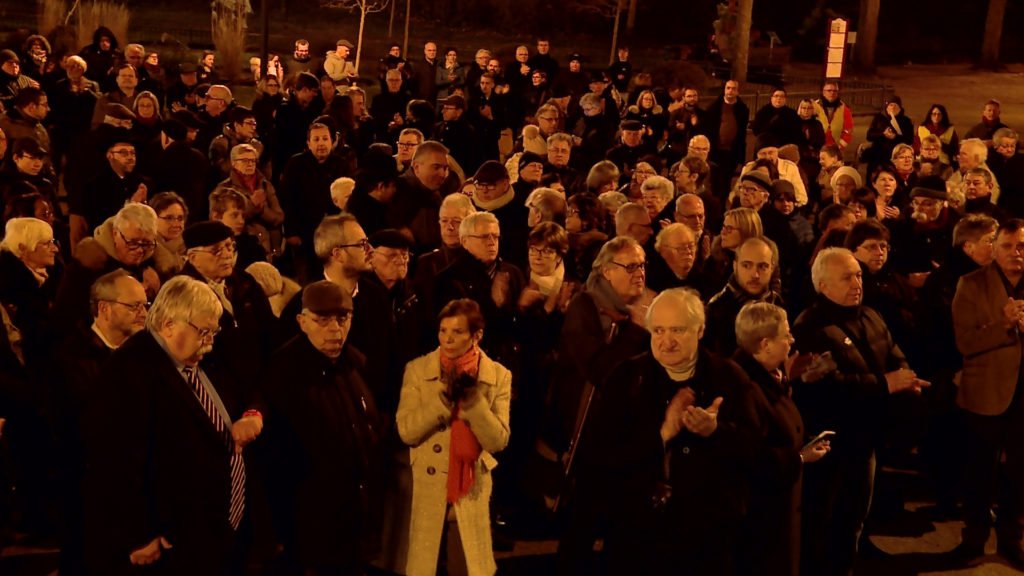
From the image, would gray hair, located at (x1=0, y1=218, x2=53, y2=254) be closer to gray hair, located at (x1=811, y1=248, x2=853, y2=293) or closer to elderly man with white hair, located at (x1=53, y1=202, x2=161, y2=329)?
elderly man with white hair, located at (x1=53, y1=202, x2=161, y2=329)

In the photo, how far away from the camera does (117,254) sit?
695 centimetres

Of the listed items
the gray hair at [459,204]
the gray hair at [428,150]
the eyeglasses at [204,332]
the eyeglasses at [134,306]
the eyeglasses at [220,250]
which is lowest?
the eyeglasses at [134,306]

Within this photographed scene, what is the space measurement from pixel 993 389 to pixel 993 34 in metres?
37.8

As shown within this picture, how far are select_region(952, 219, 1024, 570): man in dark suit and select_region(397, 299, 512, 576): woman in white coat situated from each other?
3.08 meters

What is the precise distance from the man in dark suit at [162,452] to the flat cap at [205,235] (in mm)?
1431

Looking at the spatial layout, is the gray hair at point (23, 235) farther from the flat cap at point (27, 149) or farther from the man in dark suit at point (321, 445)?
the flat cap at point (27, 149)

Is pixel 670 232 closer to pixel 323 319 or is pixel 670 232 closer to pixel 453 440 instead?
pixel 453 440

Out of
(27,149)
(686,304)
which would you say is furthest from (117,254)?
(686,304)

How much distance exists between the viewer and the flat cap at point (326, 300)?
5.47 meters

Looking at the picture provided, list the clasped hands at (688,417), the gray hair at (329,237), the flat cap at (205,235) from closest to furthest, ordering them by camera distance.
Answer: the clasped hands at (688,417) → the flat cap at (205,235) → the gray hair at (329,237)

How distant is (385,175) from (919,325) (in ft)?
12.4

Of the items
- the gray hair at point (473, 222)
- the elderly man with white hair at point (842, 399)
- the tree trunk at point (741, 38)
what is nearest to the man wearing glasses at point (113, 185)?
the gray hair at point (473, 222)

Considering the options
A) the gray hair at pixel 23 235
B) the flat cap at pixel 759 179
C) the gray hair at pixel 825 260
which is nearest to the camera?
the gray hair at pixel 825 260

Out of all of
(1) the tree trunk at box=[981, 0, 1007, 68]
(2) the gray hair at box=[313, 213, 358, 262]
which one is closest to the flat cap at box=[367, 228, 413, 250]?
(2) the gray hair at box=[313, 213, 358, 262]
